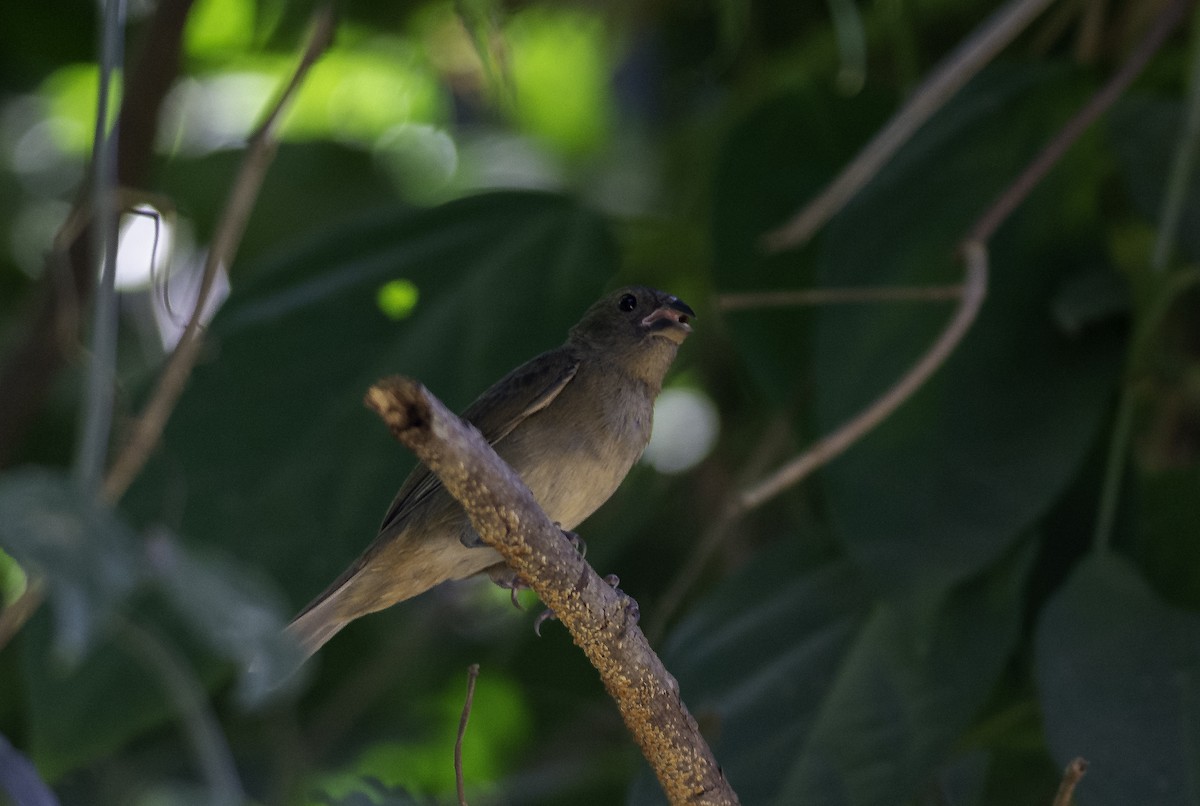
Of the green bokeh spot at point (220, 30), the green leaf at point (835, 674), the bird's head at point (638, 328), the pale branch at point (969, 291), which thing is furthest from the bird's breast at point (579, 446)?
the green bokeh spot at point (220, 30)

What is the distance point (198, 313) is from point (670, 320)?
999mm

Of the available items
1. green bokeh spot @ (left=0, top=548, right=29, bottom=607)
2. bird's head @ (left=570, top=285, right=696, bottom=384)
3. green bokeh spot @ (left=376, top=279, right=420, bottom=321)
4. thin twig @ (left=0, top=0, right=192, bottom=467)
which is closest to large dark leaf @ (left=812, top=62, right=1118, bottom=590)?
bird's head @ (left=570, top=285, right=696, bottom=384)

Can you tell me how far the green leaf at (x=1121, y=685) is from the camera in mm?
2828

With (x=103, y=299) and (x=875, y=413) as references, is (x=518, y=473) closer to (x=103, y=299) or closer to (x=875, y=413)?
(x=875, y=413)

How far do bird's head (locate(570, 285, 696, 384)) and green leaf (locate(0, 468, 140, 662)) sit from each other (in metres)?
1.87

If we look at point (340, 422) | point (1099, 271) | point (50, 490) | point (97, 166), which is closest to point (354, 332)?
point (340, 422)

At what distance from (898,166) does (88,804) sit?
2878 mm

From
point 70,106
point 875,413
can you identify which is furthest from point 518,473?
point 70,106

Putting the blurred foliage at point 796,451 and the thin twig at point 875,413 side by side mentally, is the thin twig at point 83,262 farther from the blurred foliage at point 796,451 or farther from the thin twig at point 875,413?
the thin twig at point 875,413

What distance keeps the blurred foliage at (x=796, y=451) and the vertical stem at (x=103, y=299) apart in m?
0.43

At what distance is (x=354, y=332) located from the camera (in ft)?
11.5

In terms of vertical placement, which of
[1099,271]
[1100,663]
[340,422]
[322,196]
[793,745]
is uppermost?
[322,196]

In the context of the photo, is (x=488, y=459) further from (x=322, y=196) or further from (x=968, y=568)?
(x=322, y=196)

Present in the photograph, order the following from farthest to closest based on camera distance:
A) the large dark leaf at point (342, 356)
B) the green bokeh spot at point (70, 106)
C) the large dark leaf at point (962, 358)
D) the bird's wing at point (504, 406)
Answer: the green bokeh spot at point (70, 106)
the large dark leaf at point (342, 356)
the large dark leaf at point (962, 358)
the bird's wing at point (504, 406)
